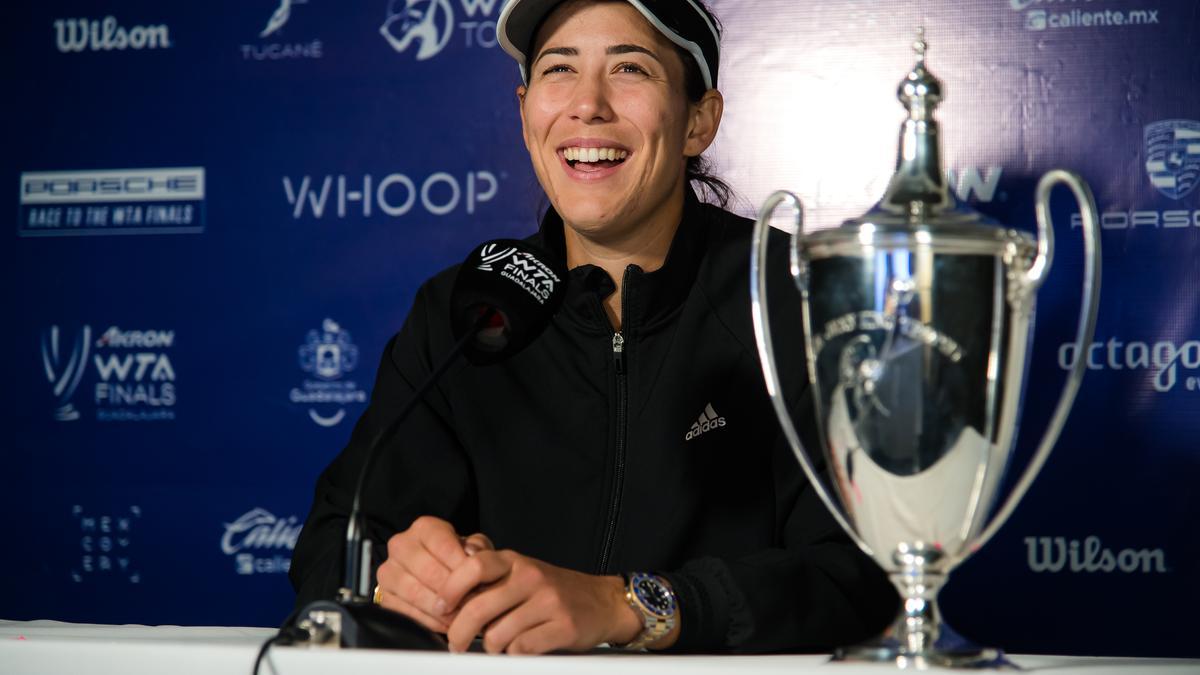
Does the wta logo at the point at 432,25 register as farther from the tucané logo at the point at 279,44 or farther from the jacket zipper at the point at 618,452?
the jacket zipper at the point at 618,452

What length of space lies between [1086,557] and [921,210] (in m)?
1.41

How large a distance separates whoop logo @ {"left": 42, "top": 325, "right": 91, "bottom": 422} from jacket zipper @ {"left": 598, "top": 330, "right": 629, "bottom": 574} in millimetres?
1335

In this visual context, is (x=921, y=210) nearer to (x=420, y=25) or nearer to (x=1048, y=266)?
(x=1048, y=266)

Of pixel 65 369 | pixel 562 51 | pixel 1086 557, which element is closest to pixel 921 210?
pixel 562 51

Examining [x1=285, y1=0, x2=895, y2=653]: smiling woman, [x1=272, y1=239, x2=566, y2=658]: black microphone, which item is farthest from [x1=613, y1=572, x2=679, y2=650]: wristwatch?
[x1=285, y1=0, x2=895, y2=653]: smiling woman

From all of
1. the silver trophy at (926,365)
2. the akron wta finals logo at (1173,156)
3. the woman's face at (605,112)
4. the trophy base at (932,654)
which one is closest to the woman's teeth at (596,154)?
the woman's face at (605,112)

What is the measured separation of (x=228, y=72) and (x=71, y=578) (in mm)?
989

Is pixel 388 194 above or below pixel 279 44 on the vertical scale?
below

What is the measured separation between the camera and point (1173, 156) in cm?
200

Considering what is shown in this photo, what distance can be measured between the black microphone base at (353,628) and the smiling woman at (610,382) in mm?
524

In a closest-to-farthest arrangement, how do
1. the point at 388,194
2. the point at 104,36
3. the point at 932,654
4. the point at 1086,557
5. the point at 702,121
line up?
the point at 932,654 < the point at 702,121 < the point at 1086,557 < the point at 388,194 < the point at 104,36

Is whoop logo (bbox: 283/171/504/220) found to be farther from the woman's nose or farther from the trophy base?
the trophy base

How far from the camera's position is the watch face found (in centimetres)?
102

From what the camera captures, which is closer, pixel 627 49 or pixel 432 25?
pixel 627 49
